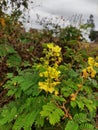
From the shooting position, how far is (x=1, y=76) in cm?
529

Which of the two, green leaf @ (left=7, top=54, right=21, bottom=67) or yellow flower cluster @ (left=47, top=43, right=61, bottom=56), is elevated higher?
yellow flower cluster @ (left=47, top=43, right=61, bottom=56)

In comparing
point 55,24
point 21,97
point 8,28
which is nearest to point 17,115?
point 21,97

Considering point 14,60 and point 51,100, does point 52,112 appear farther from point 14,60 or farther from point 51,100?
point 14,60

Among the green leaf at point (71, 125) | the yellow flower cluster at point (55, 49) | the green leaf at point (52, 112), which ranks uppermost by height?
the yellow flower cluster at point (55, 49)

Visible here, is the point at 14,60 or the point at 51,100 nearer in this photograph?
the point at 51,100

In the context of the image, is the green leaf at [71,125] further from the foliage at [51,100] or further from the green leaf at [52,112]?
the green leaf at [52,112]

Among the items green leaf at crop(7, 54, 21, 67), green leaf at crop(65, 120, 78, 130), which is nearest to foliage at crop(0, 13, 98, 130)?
green leaf at crop(65, 120, 78, 130)

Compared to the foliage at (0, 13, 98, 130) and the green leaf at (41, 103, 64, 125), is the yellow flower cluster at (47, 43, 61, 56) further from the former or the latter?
the green leaf at (41, 103, 64, 125)

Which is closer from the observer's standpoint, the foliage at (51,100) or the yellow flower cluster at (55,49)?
the foliage at (51,100)

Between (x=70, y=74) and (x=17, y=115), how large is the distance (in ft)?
2.55

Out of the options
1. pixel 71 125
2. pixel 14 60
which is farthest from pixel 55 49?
pixel 14 60

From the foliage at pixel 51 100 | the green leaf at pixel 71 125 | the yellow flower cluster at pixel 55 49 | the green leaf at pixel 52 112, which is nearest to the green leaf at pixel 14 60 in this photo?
the foliage at pixel 51 100

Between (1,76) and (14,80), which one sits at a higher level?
(14,80)

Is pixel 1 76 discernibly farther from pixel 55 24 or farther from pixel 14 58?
pixel 55 24
